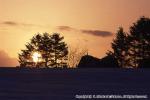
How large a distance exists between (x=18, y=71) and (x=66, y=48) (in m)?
105

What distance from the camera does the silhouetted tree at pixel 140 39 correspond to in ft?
330

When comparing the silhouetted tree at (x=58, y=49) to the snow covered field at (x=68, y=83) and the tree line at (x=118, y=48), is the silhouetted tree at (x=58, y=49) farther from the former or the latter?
the snow covered field at (x=68, y=83)

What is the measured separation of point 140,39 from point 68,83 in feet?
306

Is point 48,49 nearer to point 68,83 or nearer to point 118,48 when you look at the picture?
point 118,48

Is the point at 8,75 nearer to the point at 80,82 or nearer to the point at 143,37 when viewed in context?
the point at 80,82

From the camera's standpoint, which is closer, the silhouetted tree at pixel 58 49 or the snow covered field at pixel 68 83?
the snow covered field at pixel 68 83

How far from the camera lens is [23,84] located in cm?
1003

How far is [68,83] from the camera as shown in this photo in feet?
33.4

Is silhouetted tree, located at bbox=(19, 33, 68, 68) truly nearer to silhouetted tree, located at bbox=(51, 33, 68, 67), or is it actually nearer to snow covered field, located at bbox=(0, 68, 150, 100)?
silhouetted tree, located at bbox=(51, 33, 68, 67)

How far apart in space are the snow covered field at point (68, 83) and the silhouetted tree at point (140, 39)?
8785 cm

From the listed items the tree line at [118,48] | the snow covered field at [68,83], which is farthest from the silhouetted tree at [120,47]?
the snow covered field at [68,83]

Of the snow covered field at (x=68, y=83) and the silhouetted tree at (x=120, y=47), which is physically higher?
the silhouetted tree at (x=120, y=47)

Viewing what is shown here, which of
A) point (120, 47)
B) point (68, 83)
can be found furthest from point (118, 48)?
point (68, 83)

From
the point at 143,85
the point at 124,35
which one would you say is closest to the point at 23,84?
the point at 143,85
